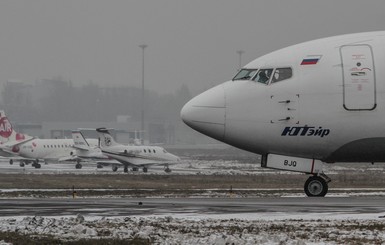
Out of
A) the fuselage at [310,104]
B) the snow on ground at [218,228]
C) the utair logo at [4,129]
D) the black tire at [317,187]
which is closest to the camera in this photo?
the snow on ground at [218,228]

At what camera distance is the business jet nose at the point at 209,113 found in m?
25.0

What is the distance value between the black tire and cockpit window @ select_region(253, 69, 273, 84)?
332 cm

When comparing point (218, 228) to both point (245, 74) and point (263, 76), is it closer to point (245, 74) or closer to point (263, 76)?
point (263, 76)

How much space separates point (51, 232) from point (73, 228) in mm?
420

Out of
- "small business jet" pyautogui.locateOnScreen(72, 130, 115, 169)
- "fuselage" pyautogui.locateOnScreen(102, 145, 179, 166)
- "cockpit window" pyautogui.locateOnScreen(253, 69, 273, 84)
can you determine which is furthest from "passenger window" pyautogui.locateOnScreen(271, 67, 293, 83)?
"small business jet" pyautogui.locateOnScreen(72, 130, 115, 169)

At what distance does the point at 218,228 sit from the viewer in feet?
53.2

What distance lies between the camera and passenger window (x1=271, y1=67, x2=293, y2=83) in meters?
24.8

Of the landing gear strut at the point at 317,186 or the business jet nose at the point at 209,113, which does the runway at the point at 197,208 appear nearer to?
the landing gear strut at the point at 317,186

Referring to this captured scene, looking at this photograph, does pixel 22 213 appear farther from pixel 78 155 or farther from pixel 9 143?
pixel 9 143

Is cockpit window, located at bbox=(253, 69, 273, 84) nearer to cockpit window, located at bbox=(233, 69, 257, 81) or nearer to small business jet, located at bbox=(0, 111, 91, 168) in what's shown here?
cockpit window, located at bbox=(233, 69, 257, 81)

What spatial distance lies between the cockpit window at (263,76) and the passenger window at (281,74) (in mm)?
169

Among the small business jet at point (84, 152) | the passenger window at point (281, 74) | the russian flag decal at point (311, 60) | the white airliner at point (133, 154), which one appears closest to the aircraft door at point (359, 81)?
the russian flag decal at point (311, 60)

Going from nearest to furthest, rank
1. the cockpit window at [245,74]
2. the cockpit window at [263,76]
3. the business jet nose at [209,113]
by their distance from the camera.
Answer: the business jet nose at [209,113], the cockpit window at [263,76], the cockpit window at [245,74]

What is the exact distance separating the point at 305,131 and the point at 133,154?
61871mm
